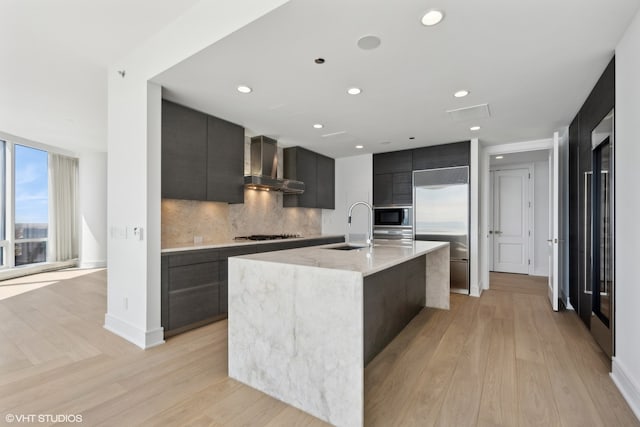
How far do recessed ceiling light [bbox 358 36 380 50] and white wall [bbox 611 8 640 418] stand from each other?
1.57m

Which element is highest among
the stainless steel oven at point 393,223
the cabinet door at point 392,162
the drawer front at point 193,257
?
the cabinet door at point 392,162

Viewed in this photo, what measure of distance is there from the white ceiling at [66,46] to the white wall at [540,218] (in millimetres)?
6900

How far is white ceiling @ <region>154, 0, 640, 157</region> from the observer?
1.83 metres

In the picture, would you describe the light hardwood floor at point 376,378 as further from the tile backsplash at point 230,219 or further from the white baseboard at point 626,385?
the tile backsplash at point 230,219

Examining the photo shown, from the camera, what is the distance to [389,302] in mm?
2861

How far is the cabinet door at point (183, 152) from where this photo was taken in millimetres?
3098

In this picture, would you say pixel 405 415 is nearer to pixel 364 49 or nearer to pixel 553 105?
pixel 364 49

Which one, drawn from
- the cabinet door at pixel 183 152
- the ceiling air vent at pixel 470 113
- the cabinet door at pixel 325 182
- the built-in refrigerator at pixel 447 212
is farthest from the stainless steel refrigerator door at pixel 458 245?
the cabinet door at pixel 183 152

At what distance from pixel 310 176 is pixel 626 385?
4.55 meters

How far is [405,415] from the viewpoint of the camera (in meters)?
1.78

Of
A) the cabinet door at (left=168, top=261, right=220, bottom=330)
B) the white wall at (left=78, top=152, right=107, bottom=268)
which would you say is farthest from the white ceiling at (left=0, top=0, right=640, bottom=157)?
the white wall at (left=78, top=152, right=107, bottom=268)

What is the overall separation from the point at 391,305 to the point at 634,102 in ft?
7.54

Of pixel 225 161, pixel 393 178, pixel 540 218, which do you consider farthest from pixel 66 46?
pixel 540 218

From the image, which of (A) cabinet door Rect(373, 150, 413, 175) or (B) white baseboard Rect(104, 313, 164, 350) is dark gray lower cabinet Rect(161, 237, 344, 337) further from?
(A) cabinet door Rect(373, 150, 413, 175)
